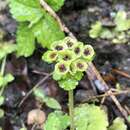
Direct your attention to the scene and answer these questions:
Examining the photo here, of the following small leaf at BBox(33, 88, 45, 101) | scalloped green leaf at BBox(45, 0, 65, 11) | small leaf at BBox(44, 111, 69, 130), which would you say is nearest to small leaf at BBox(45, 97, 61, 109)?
small leaf at BBox(33, 88, 45, 101)

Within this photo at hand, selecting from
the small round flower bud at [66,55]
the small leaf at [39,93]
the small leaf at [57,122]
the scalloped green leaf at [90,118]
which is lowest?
the scalloped green leaf at [90,118]

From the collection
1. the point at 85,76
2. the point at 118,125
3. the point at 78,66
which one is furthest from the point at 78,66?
the point at 85,76

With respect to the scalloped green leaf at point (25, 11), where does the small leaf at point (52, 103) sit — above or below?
below

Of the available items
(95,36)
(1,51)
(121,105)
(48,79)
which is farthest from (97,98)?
(1,51)

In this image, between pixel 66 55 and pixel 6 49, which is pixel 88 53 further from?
pixel 6 49

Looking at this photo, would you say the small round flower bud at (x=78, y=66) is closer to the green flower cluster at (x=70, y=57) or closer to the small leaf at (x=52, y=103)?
the green flower cluster at (x=70, y=57)

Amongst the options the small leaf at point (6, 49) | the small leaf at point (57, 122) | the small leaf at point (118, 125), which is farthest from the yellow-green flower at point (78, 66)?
→ the small leaf at point (6, 49)
